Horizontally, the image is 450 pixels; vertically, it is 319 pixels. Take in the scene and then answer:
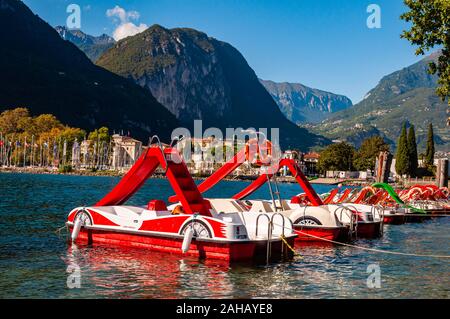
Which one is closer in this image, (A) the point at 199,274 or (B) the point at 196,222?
(A) the point at 199,274

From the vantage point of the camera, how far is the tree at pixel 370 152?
16425cm

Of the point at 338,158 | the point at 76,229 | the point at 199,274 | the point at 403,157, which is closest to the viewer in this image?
the point at 199,274

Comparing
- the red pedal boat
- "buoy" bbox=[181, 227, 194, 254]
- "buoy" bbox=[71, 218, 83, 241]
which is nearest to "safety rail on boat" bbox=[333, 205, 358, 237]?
the red pedal boat

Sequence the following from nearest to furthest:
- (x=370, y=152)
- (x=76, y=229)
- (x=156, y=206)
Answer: (x=156, y=206)
(x=76, y=229)
(x=370, y=152)

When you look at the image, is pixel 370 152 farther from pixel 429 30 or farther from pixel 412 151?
pixel 429 30

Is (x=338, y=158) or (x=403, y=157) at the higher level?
(x=338, y=158)

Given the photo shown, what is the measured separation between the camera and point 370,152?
166500 millimetres

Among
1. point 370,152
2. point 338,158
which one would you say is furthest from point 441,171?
point 338,158

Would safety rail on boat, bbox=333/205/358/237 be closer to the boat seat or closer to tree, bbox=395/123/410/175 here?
the boat seat

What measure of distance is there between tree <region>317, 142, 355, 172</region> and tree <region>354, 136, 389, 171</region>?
6.67 m

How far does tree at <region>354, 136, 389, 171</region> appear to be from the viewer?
164250 millimetres

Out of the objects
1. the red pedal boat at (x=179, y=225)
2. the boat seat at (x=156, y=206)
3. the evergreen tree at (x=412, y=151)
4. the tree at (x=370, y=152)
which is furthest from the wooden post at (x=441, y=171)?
the tree at (x=370, y=152)

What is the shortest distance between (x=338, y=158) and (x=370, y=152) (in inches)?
629
